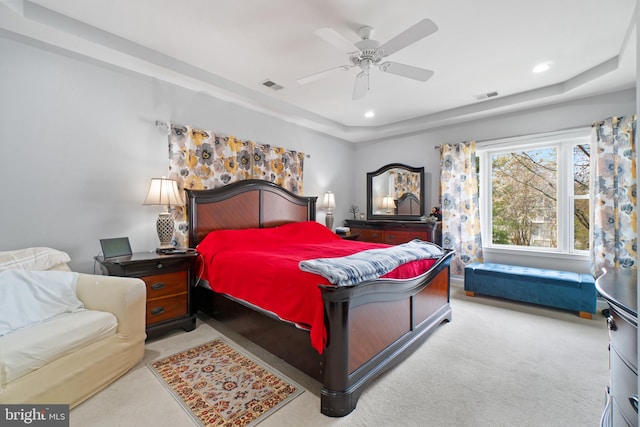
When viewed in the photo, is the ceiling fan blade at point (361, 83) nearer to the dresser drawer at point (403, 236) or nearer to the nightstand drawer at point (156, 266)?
the nightstand drawer at point (156, 266)

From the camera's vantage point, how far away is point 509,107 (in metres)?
3.80

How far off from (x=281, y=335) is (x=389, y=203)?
146 inches

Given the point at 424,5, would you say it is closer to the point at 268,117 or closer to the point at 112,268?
the point at 268,117

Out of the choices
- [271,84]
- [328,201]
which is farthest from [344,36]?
[328,201]

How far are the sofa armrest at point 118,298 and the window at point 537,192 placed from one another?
4517mm


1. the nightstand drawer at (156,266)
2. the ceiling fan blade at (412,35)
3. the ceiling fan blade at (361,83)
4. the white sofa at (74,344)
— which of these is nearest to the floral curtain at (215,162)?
the nightstand drawer at (156,266)

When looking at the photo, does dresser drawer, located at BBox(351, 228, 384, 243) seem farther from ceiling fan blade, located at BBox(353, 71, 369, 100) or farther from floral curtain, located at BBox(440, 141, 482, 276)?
ceiling fan blade, located at BBox(353, 71, 369, 100)

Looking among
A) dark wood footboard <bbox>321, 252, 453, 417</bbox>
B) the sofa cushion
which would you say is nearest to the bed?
dark wood footboard <bbox>321, 252, 453, 417</bbox>

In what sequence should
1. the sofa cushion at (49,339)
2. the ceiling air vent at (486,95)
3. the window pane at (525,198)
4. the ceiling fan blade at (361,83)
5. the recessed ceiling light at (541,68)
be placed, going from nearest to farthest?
the sofa cushion at (49,339) → the ceiling fan blade at (361,83) → the recessed ceiling light at (541,68) → the ceiling air vent at (486,95) → the window pane at (525,198)

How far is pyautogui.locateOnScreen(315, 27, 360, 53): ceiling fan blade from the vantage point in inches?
74.4

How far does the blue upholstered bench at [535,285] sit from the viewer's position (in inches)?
A: 122

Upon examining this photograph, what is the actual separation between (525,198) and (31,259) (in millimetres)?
5513

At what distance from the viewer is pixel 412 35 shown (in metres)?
1.94

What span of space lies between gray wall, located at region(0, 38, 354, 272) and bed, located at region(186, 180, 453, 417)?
1.97ft
